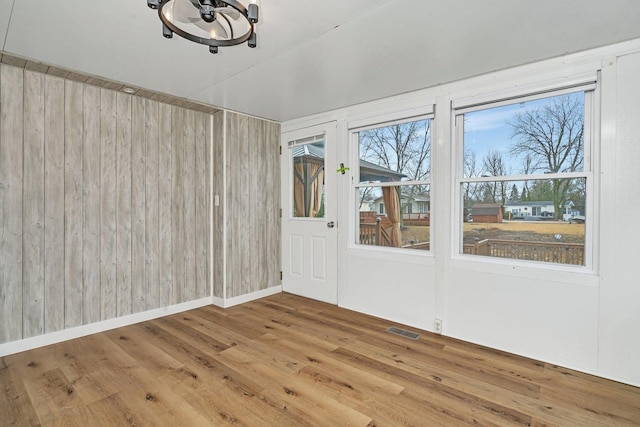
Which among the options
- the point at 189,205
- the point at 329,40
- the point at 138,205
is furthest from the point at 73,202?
the point at 329,40

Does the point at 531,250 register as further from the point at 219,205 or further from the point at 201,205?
the point at 201,205

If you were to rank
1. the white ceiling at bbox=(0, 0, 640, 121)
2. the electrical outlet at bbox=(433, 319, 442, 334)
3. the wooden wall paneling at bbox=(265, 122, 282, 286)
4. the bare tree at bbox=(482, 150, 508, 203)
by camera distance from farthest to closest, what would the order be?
the wooden wall paneling at bbox=(265, 122, 282, 286), the electrical outlet at bbox=(433, 319, 442, 334), the bare tree at bbox=(482, 150, 508, 203), the white ceiling at bbox=(0, 0, 640, 121)

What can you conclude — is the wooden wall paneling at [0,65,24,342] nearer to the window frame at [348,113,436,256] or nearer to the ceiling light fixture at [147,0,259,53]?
the ceiling light fixture at [147,0,259,53]

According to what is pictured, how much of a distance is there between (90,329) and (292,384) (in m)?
2.14

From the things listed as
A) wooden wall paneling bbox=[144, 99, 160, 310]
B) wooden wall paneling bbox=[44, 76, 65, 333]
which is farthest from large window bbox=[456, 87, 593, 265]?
wooden wall paneling bbox=[44, 76, 65, 333]

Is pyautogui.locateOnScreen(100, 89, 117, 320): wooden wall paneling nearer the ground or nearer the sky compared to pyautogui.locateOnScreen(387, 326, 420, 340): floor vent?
nearer the sky

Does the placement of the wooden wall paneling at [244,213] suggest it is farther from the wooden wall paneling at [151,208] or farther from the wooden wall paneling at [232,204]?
the wooden wall paneling at [151,208]

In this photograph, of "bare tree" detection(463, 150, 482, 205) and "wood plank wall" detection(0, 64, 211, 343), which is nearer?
"wood plank wall" detection(0, 64, 211, 343)

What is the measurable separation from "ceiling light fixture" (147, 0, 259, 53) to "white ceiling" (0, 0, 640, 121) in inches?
11.1

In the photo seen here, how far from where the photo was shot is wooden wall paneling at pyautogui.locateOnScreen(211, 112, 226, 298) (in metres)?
3.79

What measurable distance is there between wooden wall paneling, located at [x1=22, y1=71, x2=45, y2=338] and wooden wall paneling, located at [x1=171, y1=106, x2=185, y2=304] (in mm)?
1123

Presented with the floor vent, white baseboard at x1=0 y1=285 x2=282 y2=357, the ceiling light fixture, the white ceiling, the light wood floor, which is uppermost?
the white ceiling

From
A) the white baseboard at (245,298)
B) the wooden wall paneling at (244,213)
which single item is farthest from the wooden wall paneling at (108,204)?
the wooden wall paneling at (244,213)

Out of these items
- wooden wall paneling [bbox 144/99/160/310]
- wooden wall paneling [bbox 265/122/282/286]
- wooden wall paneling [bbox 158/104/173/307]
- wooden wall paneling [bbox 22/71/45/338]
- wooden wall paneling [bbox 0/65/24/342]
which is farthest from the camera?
wooden wall paneling [bbox 265/122/282/286]
